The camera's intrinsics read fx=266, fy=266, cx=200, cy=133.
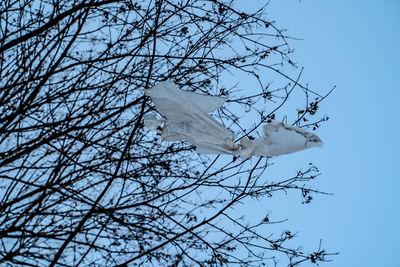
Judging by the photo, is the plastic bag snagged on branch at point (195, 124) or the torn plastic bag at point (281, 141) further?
the plastic bag snagged on branch at point (195, 124)

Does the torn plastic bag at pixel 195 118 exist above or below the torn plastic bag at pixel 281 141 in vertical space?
above

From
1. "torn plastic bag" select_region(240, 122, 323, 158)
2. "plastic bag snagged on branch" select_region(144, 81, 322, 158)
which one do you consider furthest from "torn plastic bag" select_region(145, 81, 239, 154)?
"torn plastic bag" select_region(240, 122, 323, 158)

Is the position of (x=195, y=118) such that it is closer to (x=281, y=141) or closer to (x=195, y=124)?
(x=195, y=124)

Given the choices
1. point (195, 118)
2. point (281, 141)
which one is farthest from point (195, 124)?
point (281, 141)

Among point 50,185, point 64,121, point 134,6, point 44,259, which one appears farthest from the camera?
point 134,6

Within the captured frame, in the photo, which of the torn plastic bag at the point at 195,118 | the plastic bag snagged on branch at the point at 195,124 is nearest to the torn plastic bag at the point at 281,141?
the plastic bag snagged on branch at the point at 195,124

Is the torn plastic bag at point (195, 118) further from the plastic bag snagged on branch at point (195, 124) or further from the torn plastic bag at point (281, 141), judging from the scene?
the torn plastic bag at point (281, 141)

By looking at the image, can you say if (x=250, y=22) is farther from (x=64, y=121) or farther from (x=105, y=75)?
(x=64, y=121)

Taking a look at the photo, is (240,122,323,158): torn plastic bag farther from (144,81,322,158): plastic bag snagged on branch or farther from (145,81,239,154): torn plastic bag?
(145,81,239,154): torn plastic bag

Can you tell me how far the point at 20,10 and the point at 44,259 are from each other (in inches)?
88.8

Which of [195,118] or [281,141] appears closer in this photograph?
[281,141]

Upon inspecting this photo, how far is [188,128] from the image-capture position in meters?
2.27

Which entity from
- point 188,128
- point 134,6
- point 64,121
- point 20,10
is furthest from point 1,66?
point 188,128

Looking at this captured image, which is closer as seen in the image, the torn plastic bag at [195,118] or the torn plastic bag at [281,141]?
the torn plastic bag at [281,141]
